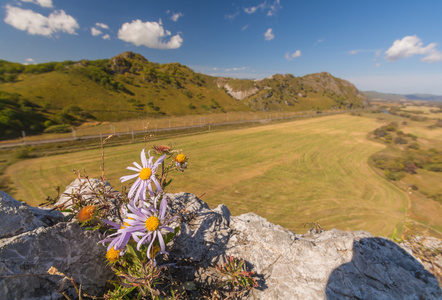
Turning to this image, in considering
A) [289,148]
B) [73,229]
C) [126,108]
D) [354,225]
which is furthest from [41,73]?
[354,225]

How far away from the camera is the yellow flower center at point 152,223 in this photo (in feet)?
4.61

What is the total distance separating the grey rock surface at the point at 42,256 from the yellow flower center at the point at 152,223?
65cm

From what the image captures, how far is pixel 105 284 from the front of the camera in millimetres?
1784

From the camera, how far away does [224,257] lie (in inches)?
87.7

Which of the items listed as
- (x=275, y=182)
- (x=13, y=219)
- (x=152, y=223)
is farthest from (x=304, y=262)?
(x=275, y=182)

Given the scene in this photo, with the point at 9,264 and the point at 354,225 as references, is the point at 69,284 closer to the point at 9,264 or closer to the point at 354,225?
the point at 9,264

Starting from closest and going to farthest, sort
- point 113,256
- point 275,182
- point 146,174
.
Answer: point 113,256 → point 146,174 → point 275,182

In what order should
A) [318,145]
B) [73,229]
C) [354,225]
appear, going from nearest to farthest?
[73,229] → [354,225] → [318,145]

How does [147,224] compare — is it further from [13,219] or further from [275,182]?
[275,182]

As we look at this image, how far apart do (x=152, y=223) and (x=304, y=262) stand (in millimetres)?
1987

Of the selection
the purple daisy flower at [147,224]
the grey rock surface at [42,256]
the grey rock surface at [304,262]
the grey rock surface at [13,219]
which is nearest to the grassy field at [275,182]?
the grey rock surface at [304,262]

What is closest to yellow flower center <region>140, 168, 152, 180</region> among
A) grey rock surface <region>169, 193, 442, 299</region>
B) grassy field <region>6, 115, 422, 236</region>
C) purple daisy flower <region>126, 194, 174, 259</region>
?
purple daisy flower <region>126, 194, 174, 259</region>

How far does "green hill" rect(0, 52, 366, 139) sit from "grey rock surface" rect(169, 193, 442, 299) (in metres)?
32.8

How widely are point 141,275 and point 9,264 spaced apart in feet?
3.32
